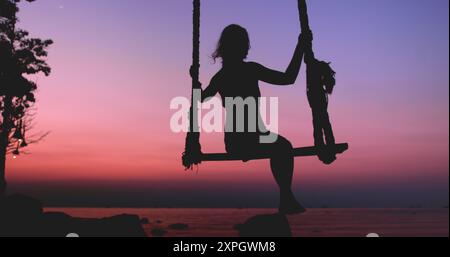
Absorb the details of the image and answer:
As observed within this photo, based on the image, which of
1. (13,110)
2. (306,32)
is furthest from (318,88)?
(13,110)

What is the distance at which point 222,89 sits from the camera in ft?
20.6

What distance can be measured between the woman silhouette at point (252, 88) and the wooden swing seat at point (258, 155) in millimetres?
49

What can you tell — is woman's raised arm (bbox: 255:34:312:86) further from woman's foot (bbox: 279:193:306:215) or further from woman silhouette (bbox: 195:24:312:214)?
woman's foot (bbox: 279:193:306:215)

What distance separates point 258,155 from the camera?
19.5 ft

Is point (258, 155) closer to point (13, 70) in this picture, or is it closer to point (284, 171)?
point (284, 171)

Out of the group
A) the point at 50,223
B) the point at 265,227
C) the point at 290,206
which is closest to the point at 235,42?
the point at 290,206

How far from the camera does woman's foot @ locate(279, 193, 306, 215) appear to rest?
578 centimetres

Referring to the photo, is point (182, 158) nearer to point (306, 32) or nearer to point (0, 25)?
point (306, 32)

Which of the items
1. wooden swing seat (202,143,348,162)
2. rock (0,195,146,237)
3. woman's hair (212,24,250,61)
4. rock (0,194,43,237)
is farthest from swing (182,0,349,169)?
rock (0,194,43,237)

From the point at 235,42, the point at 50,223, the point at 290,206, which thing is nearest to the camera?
the point at 290,206

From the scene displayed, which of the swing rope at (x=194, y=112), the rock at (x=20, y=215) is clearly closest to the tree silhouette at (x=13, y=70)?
the rock at (x=20, y=215)

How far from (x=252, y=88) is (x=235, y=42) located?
62cm

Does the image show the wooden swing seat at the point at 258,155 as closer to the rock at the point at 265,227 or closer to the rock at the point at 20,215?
the rock at the point at 265,227
